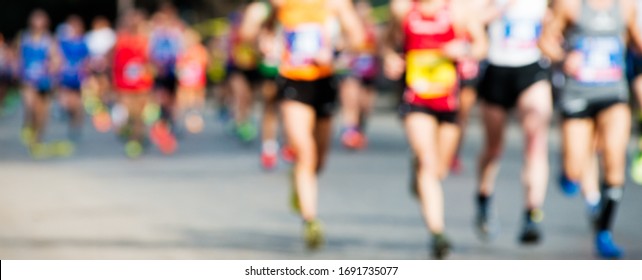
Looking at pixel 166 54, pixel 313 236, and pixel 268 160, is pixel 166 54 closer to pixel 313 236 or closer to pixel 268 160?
pixel 268 160

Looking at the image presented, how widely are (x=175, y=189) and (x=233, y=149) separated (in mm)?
5339

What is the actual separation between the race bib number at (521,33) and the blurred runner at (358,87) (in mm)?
8088

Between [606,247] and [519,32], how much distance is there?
147 cm

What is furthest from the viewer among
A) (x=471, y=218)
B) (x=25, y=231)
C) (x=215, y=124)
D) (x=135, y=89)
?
(x=215, y=124)

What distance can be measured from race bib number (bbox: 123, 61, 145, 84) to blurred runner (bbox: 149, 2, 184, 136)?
221 centimetres

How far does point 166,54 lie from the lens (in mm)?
19875

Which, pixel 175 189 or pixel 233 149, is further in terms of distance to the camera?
pixel 233 149

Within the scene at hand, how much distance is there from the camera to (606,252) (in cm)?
799

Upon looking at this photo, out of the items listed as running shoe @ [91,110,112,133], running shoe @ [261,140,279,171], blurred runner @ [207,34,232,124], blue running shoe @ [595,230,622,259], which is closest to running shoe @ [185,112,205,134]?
blurred runner @ [207,34,232,124]
